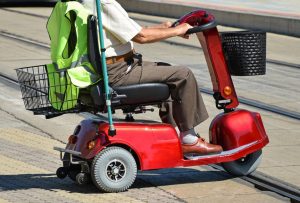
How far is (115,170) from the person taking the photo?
22.3 feet

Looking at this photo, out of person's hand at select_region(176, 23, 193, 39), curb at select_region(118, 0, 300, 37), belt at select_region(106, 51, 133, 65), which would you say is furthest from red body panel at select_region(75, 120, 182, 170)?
curb at select_region(118, 0, 300, 37)

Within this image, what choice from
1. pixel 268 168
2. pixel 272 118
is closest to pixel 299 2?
pixel 272 118

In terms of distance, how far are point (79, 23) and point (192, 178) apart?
1.60 meters

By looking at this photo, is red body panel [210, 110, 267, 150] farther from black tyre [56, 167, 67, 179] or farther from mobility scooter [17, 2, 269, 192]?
black tyre [56, 167, 67, 179]

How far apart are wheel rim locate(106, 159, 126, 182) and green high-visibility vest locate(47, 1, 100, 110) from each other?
0.50 metres

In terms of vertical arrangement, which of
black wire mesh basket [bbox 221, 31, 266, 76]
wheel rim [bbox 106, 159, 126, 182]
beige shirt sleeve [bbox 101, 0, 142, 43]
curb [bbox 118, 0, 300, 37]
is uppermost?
beige shirt sleeve [bbox 101, 0, 142, 43]

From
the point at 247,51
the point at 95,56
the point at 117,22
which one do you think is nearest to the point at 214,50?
the point at 247,51

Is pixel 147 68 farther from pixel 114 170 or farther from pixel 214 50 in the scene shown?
pixel 114 170

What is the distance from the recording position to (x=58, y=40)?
678 centimetres

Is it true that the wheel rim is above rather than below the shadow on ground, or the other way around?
above

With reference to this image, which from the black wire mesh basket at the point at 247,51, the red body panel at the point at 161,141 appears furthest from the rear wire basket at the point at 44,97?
the black wire mesh basket at the point at 247,51

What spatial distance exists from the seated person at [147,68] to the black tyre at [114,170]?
1.57 ft

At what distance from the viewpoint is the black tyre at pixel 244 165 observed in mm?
7367

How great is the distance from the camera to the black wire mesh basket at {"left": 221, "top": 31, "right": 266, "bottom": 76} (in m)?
7.09
